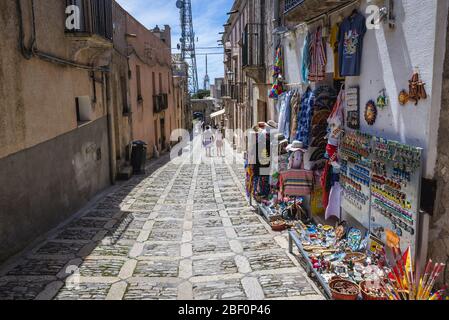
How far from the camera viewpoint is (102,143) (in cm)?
1062

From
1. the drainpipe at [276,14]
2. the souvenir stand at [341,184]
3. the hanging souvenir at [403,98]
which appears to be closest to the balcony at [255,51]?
the drainpipe at [276,14]

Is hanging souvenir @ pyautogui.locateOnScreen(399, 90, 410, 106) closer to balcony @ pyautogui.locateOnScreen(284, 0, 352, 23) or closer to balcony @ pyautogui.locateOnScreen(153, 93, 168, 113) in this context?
balcony @ pyautogui.locateOnScreen(284, 0, 352, 23)

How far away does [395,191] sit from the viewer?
13.5 ft

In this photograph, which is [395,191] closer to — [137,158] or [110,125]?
[110,125]

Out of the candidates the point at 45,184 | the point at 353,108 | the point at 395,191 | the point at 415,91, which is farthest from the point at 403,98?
the point at 45,184

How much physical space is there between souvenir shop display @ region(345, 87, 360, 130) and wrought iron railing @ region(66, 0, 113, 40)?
5632 millimetres

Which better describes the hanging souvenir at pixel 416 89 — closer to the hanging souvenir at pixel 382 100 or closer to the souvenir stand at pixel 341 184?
the souvenir stand at pixel 341 184

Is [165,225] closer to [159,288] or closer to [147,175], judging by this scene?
[159,288]

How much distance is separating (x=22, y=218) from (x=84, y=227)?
4.64 feet

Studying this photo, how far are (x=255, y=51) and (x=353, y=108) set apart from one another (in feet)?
26.4

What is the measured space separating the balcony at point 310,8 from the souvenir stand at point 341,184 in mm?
286

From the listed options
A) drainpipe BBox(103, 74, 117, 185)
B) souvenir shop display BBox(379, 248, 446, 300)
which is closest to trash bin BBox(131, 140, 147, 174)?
drainpipe BBox(103, 74, 117, 185)

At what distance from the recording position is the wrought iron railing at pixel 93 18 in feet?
26.2

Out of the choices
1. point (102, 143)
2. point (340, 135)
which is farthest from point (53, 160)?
point (340, 135)
